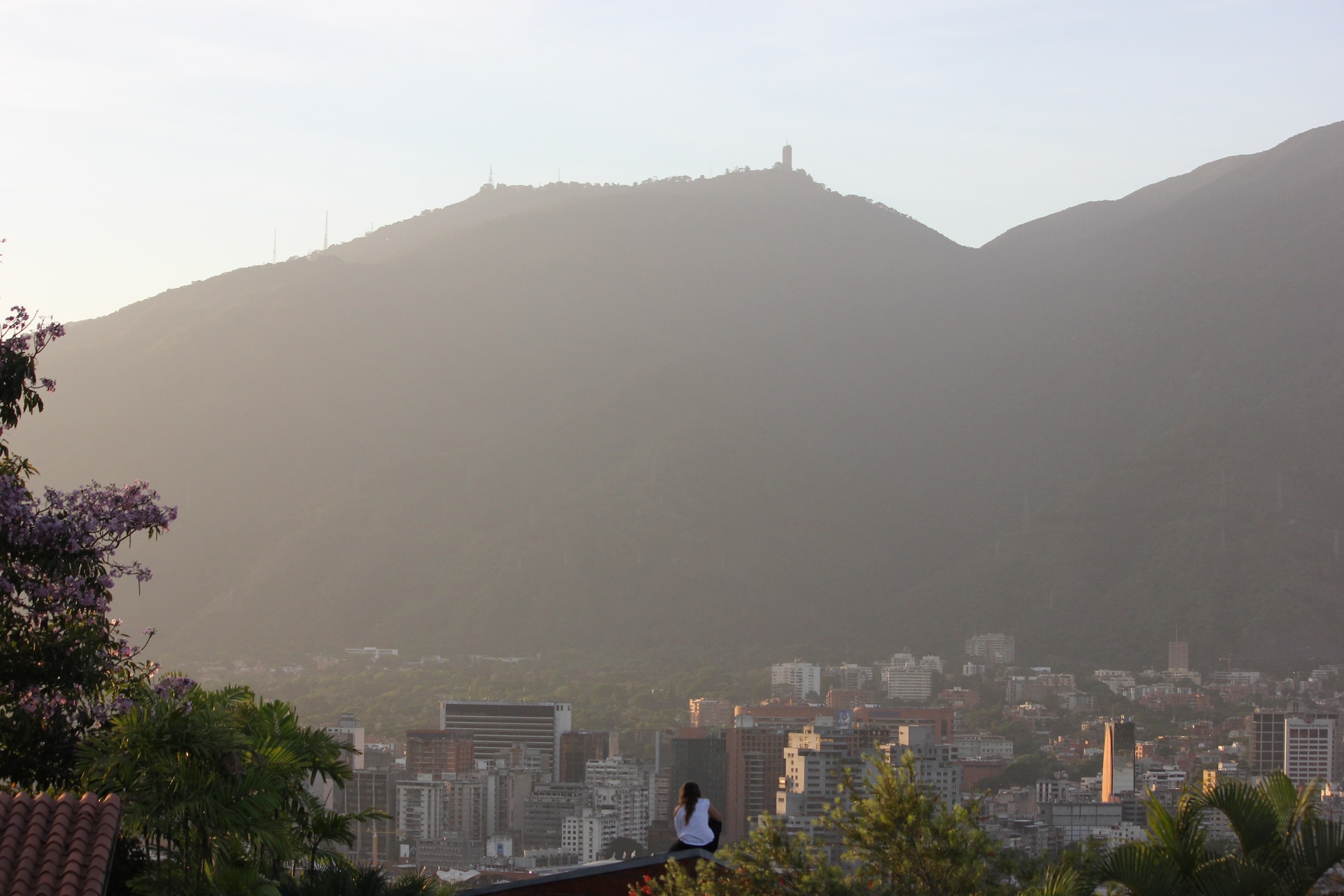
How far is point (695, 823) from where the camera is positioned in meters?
8.16

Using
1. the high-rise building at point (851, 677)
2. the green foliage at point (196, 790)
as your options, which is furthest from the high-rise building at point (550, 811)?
the green foliage at point (196, 790)

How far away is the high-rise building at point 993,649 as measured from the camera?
308ft

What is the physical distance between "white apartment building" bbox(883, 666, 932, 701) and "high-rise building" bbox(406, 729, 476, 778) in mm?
30820

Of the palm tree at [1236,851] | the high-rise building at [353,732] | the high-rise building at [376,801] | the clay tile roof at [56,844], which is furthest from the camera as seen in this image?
the high-rise building at [353,732]

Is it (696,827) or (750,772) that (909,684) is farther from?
(696,827)

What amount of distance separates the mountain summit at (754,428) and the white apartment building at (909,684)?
9.25 meters

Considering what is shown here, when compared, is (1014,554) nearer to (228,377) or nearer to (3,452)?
(228,377)

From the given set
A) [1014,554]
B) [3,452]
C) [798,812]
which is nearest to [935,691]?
[1014,554]

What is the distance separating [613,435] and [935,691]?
39238 millimetres

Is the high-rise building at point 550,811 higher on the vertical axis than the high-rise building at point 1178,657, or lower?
lower

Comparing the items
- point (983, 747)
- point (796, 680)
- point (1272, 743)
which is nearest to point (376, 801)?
point (983, 747)

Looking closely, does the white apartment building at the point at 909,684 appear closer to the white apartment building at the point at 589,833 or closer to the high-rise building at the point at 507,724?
the high-rise building at the point at 507,724

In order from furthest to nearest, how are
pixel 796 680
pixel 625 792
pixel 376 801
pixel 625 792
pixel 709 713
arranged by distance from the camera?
pixel 796 680, pixel 709 713, pixel 625 792, pixel 625 792, pixel 376 801

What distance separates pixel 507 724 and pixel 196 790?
62.4 m
